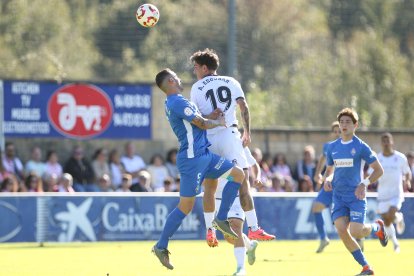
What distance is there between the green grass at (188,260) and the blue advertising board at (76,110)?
15.6 ft

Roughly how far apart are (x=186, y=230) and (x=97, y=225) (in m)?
1.89

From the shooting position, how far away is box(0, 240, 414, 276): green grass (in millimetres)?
13602

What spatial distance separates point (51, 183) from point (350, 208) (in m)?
10.4

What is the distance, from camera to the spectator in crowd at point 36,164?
76.2 feet

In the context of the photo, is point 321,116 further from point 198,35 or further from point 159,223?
point 159,223

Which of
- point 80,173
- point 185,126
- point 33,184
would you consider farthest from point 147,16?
point 80,173

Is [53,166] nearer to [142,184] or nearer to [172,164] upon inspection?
[142,184]

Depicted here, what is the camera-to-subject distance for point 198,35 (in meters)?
28.5

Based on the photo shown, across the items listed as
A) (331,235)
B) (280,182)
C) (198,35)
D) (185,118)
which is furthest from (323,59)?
(185,118)

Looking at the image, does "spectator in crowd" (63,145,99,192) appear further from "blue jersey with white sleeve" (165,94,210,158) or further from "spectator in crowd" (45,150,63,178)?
"blue jersey with white sleeve" (165,94,210,158)

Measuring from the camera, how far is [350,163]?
13.6m

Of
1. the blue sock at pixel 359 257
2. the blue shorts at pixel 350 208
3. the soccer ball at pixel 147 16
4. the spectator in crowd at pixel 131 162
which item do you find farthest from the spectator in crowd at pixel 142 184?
the blue sock at pixel 359 257

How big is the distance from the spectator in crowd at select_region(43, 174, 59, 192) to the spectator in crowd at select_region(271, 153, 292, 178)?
5593 mm

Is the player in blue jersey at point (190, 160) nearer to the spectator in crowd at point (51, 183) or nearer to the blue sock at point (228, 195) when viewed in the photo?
the blue sock at point (228, 195)
